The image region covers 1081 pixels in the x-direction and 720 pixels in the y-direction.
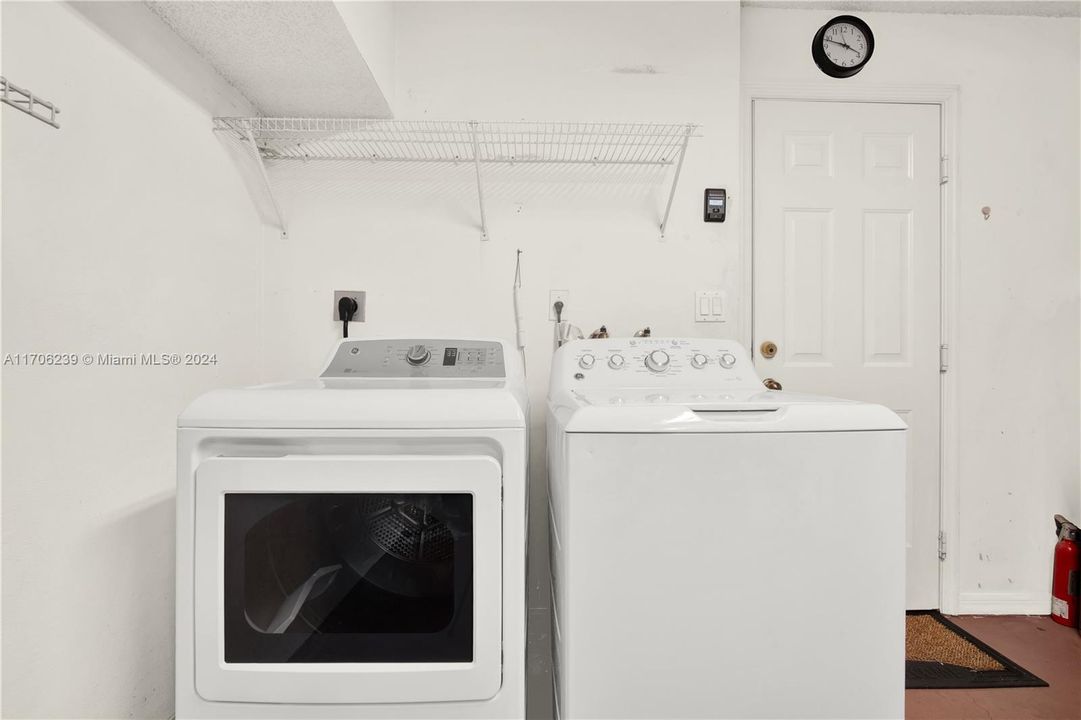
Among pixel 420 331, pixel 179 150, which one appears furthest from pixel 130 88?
pixel 420 331

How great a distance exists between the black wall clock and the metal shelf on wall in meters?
0.62

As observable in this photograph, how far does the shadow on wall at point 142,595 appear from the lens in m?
1.10

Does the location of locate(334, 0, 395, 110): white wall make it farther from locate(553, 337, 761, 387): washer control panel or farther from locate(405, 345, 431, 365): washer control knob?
→ locate(553, 337, 761, 387): washer control panel

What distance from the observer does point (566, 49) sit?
1866 millimetres

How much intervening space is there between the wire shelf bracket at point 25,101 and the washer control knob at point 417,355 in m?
0.82

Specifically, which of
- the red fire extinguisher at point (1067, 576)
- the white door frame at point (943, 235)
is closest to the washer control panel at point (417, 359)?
the white door frame at point (943, 235)

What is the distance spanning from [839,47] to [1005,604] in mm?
2289

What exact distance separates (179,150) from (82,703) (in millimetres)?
1309

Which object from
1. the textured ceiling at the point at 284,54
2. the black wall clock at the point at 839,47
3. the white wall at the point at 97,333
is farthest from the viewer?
the black wall clock at the point at 839,47

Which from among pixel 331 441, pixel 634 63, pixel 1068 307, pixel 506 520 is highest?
pixel 634 63

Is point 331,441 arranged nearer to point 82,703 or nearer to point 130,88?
point 82,703

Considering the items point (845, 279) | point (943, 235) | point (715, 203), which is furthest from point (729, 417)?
point (943, 235)

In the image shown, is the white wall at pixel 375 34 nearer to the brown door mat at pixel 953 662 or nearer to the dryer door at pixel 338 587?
the dryer door at pixel 338 587

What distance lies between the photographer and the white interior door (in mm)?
2029
